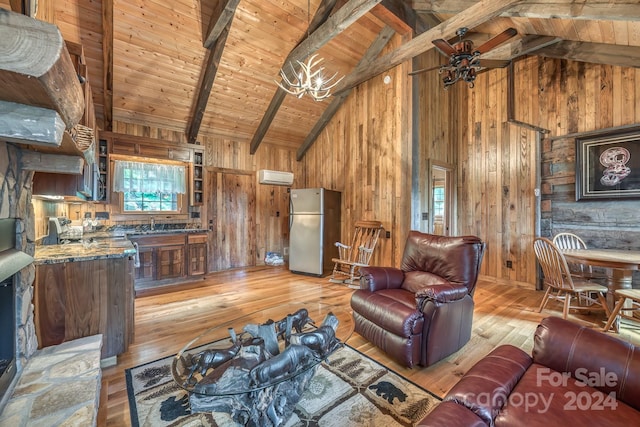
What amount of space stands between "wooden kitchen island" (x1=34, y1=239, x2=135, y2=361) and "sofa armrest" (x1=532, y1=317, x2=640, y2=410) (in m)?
2.83

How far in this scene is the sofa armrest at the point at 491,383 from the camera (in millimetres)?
976

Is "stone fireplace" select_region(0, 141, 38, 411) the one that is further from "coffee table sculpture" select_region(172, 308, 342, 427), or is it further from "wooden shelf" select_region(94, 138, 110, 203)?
"wooden shelf" select_region(94, 138, 110, 203)

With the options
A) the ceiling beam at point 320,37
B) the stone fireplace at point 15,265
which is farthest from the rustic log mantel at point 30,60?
the ceiling beam at point 320,37

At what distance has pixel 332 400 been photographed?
1.68 metres

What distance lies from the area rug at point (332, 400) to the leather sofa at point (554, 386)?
2.17 feet

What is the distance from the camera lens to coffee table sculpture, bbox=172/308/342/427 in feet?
3.73

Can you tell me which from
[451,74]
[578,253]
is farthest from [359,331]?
[451,74]

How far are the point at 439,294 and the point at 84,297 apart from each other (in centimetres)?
269

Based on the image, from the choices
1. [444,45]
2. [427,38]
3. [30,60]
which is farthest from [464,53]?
[30,60]

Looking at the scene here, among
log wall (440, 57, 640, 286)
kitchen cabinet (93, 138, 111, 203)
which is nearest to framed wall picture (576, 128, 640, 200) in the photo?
log wall (440, 57, 640, 286)

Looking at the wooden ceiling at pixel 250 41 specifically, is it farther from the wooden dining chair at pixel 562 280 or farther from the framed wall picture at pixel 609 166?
the wooden dining chair at pixel 562 280

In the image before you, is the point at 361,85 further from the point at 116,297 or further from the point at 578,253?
the point at 116,297

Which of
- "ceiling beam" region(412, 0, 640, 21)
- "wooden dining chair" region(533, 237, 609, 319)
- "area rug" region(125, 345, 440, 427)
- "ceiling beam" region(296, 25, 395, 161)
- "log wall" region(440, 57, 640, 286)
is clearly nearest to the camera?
"area rug" region(125, 345, 440, 427)

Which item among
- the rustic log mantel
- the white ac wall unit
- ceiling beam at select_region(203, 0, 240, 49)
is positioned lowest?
the rustic log mantel
